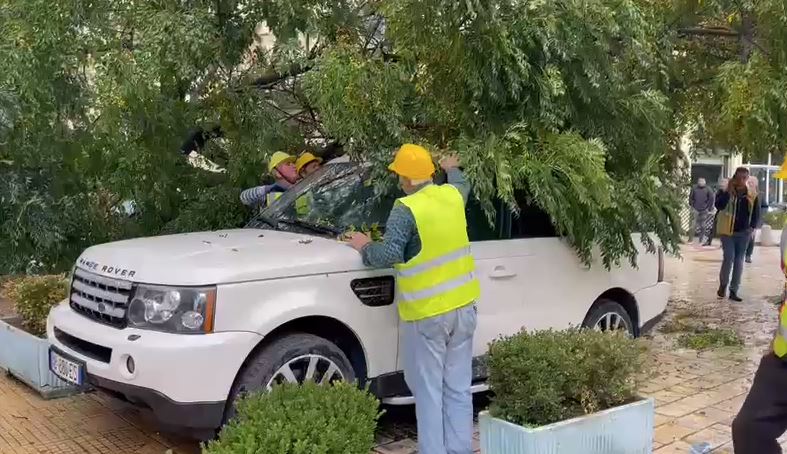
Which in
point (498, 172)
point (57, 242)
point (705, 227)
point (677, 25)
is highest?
point (677, 25)

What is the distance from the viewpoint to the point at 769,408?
3416 millimetres

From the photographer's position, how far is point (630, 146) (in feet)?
18.9

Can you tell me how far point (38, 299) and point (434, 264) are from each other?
3652 millimetres

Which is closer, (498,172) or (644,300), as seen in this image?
(498,172)

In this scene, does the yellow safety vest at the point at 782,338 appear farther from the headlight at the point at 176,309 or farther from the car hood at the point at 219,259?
the headlight at the point at 176,309

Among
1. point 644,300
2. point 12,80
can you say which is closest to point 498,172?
point 644,300

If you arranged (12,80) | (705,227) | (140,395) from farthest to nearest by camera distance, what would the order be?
(705,227)
(12,80)
(140,395)

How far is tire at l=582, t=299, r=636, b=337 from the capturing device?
5.91m

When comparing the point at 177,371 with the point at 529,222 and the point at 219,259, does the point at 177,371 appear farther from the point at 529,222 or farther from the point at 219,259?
the point at 529,222

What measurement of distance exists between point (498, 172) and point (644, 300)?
235cm

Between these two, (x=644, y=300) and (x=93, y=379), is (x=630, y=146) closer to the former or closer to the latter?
(x=644, y=300)

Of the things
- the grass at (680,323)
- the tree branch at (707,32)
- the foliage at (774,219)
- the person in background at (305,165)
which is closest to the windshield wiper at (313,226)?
the person in background at (305,165)

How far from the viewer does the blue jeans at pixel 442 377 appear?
13.6 feet

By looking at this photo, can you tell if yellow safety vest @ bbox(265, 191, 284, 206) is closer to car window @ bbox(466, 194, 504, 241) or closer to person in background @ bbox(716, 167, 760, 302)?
car window @ bbox(466, 194, 504, 241)
